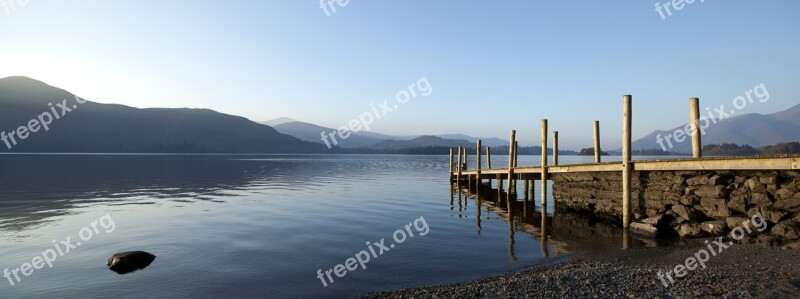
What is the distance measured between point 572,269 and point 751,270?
328 cm

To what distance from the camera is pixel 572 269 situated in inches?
366

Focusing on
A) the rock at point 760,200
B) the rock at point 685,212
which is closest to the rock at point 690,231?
the rock at point 685,212

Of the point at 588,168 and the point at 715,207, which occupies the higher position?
the point at 588,168

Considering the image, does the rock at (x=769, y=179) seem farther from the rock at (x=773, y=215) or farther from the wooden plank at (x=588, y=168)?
the wooden plank at (x=588, y=168)

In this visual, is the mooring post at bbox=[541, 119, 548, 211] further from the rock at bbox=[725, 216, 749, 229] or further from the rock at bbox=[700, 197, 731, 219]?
the rock at bbox=[725, 216, 749, 229]

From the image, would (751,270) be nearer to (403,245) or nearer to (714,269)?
Answer: (714,269)

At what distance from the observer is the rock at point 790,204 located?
10000 mm

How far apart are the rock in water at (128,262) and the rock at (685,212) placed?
605 inches

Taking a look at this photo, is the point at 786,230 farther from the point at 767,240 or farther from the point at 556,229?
the point at 556,229

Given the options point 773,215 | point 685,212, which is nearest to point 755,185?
point 773,215

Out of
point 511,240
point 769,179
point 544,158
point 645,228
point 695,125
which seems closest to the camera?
point 769,179

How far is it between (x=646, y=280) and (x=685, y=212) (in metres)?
5.99

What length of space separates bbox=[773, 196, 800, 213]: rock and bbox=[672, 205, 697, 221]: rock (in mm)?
2105

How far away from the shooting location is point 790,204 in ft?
33.2
